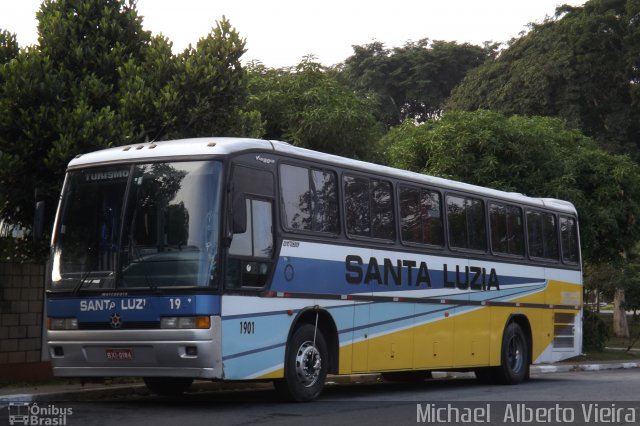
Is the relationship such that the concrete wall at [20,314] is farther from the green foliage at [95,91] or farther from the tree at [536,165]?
the tree at [536,165]

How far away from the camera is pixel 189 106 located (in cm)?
1592

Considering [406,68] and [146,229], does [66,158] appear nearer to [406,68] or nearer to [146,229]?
[146,229]

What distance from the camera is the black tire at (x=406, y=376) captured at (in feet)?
61.2

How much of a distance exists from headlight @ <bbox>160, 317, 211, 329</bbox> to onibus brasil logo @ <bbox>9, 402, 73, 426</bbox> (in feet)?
4.64

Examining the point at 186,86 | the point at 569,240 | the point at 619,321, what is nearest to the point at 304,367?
the point at 186,86

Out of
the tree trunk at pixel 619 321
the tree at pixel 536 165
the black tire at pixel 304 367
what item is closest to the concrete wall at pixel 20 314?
the black tire at pixel 304 367

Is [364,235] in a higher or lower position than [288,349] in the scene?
higher

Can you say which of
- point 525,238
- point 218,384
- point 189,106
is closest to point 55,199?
point 189,106

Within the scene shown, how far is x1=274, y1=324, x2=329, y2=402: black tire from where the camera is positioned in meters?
12.7

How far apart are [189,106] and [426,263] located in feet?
14.2

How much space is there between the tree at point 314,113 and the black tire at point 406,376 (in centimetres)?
653

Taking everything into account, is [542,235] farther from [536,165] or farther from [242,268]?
[242,268]

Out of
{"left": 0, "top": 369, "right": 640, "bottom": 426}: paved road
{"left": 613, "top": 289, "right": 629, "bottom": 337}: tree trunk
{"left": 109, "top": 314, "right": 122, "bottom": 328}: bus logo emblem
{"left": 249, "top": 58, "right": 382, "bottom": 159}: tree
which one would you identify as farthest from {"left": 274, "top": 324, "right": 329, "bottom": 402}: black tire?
{"left": 613, "top": 289, "right": 629, "bottom": 337}: tree trunk

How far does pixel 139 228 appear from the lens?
12.1 metres
